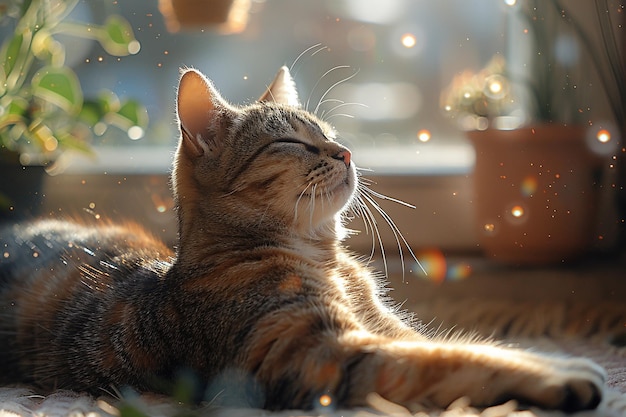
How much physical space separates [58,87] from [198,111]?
0.51 meters

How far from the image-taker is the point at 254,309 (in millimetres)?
901

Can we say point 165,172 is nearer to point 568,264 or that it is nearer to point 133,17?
point 133,17

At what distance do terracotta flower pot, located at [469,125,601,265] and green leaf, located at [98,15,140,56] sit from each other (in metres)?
0.87

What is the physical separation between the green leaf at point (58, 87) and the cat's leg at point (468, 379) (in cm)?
90

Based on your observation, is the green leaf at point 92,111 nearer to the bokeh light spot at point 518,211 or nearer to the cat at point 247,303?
the cat at point 247,303

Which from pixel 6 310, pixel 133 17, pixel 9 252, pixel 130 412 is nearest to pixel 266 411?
pixel 130 412

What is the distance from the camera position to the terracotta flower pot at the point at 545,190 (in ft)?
5.63

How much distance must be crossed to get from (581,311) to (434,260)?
1.41ft

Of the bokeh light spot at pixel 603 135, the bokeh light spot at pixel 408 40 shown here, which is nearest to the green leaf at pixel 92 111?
the bokeh light spot at pixel 408 40

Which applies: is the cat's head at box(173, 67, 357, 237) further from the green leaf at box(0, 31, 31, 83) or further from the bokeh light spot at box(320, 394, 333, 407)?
the green leaf at box(0, 31, 31, 83)

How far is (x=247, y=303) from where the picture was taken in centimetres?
91

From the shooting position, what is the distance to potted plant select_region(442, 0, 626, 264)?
172 centimetres

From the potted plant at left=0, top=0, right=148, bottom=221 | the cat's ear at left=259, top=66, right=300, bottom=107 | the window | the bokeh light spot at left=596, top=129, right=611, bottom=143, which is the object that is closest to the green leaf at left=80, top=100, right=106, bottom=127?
the potted plant at left=0, top=0, right=148, bottom=221

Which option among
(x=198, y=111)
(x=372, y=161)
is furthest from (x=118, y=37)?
(x=372, y=161)
